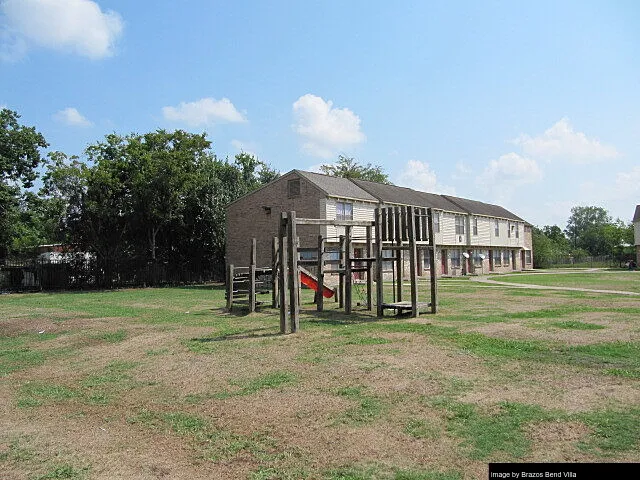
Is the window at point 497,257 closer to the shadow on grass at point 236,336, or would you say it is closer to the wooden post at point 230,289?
the wooden post at point 230,289

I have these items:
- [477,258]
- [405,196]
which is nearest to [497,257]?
[477,258]

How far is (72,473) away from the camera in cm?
471

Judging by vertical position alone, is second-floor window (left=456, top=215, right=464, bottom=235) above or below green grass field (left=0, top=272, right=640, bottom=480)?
above

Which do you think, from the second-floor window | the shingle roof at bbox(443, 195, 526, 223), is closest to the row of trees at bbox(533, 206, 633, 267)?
the shingle roof at bbox(443, 195, 526, 223)

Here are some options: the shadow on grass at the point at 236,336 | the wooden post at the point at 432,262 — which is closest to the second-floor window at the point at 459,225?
the wooden post at the point at 432,262

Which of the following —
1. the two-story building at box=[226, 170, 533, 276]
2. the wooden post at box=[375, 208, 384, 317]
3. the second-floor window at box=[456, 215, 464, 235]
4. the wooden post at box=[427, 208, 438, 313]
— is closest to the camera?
the wooden post at box=[375, 208, 384, 317]

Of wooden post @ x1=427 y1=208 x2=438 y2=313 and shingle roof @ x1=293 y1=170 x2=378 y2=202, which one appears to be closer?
wooden post @ x1=427 y1=208 x2=438 y2=313

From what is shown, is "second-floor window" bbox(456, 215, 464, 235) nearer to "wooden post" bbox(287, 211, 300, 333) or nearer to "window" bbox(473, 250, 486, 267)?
"window" bbox(473, 250, 486, 267)

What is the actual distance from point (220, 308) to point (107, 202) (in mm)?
21186

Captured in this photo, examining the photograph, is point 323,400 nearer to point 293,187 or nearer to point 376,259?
point 376,259

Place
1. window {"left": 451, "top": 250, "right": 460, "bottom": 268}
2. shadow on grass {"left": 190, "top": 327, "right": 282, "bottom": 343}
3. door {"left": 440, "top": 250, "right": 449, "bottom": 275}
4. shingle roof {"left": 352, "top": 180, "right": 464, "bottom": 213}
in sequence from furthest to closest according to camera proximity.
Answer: window {"left": 451, "top": 250, "right": 460, "bottom": 268} < door {"left": 440, "top": 250, "right": 449, "bottom": 275} < shingle roof {"left": 352, "top": 180, "right": 464, "bottom": 213} < shadow on grass {"left": 190, "top": 327, "right": 282, "bottom": 343}

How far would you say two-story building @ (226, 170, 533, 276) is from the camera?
34.1m

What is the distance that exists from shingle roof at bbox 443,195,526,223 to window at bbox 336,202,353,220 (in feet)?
59.3

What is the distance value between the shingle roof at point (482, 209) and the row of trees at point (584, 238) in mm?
17591
